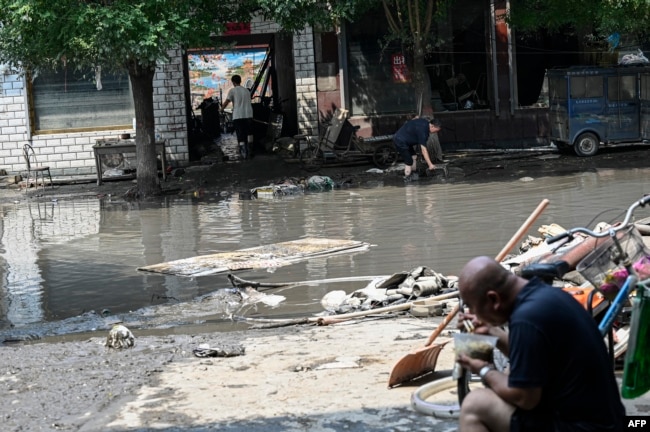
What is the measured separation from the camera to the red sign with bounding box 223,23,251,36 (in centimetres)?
2517

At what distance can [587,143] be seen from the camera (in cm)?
2303

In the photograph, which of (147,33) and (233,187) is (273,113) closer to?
(233,187)

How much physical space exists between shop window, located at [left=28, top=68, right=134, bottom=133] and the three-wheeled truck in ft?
36.7

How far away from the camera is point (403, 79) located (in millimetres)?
26000

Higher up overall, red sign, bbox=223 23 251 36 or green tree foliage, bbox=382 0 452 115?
red sign, bbox=223 23 251 36

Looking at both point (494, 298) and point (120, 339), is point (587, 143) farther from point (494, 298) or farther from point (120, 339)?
point (494, 298)

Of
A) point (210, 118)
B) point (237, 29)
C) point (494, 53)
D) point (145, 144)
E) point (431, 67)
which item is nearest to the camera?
point (145, 144)

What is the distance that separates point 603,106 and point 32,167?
1431cm

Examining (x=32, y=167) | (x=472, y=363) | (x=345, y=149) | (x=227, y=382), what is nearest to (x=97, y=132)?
(x=32, y=167)

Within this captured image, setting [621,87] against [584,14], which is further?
[621,87]

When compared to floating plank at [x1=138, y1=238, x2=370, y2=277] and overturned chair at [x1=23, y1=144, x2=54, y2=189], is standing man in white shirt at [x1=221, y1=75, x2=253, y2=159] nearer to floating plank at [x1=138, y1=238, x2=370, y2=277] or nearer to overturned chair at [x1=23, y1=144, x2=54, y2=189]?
overturned chair at [x1=23, y1=144, x2=54, y2=189]

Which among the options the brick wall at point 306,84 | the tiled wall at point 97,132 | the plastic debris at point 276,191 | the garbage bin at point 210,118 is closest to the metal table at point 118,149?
the tiled wall at point 97,132

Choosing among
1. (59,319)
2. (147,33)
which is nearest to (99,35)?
(147,33)

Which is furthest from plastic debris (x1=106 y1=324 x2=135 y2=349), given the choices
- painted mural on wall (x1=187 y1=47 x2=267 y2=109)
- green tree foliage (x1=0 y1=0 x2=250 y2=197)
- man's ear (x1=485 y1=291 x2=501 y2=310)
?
painted mural on wall (x1=187 y1=47 x2=267 y2=109)
